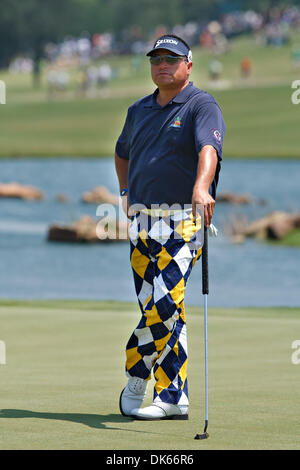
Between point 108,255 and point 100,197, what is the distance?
11048 millimetres

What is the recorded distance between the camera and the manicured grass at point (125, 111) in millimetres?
60594

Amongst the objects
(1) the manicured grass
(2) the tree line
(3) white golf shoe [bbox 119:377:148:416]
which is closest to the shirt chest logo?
(3) white golf shoe [bbox 119:377:148:416]

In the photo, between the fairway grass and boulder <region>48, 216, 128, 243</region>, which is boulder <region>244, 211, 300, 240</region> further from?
the fairway grass

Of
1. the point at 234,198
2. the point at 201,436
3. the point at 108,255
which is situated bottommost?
the point at 201,436

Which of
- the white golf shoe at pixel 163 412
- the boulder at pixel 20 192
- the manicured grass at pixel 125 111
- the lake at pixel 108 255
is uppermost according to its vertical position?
the manicured grass at pixel 125 111

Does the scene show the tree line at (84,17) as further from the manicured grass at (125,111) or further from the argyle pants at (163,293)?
the argyle pants at (163,293)

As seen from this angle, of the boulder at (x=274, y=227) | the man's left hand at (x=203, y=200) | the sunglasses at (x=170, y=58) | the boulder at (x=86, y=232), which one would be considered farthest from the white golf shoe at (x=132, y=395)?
the boulder at (x=274, y=227)

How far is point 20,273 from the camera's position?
79.2ft

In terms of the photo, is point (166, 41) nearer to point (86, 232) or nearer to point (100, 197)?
point (86, 232)

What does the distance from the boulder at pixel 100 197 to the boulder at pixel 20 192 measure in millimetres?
2069

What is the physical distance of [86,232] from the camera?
3019cm

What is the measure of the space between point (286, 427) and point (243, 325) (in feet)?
14.4

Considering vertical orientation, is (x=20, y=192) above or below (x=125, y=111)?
below

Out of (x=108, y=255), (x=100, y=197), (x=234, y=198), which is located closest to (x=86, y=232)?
(x=108, y=255)
